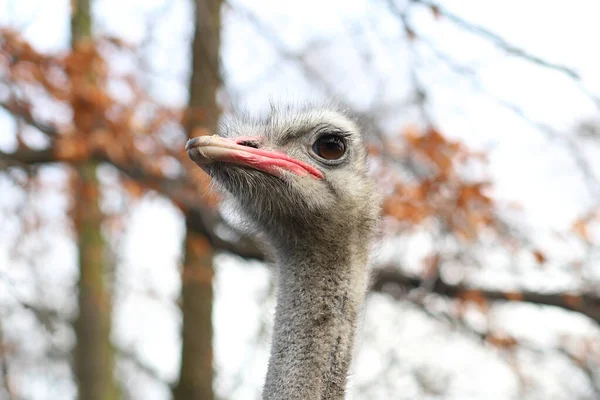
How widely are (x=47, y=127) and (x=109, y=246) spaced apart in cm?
525

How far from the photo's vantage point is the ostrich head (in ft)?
8.70

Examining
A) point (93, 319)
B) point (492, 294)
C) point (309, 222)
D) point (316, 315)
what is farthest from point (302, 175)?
point (93, 319)

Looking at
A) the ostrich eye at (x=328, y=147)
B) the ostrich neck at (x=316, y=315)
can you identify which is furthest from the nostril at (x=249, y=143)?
the ostrich neck at (x=316, y=315)

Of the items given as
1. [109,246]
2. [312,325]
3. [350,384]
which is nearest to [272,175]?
[312,325]

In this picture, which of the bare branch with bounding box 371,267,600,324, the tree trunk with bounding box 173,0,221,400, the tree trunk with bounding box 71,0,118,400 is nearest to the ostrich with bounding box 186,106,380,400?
the bare branch with bounding box 371,267,600,324

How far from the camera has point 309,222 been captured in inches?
106

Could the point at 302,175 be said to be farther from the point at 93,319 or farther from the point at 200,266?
the point at 93,319

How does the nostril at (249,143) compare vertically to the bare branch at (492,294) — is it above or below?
below

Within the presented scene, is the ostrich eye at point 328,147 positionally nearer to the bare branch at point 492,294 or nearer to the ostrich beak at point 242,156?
the ostrich beak at point 242,156

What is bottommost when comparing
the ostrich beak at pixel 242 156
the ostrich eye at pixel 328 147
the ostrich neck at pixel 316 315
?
the ostrich neck at pixel 316 315

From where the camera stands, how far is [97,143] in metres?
5.81

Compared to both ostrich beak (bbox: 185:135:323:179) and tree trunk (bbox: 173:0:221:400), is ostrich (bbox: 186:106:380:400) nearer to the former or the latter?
ostrich beak (bbox: 185:135:323:179)

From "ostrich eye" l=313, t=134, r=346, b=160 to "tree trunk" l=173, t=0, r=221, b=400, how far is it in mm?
3978

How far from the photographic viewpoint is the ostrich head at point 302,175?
265cm
